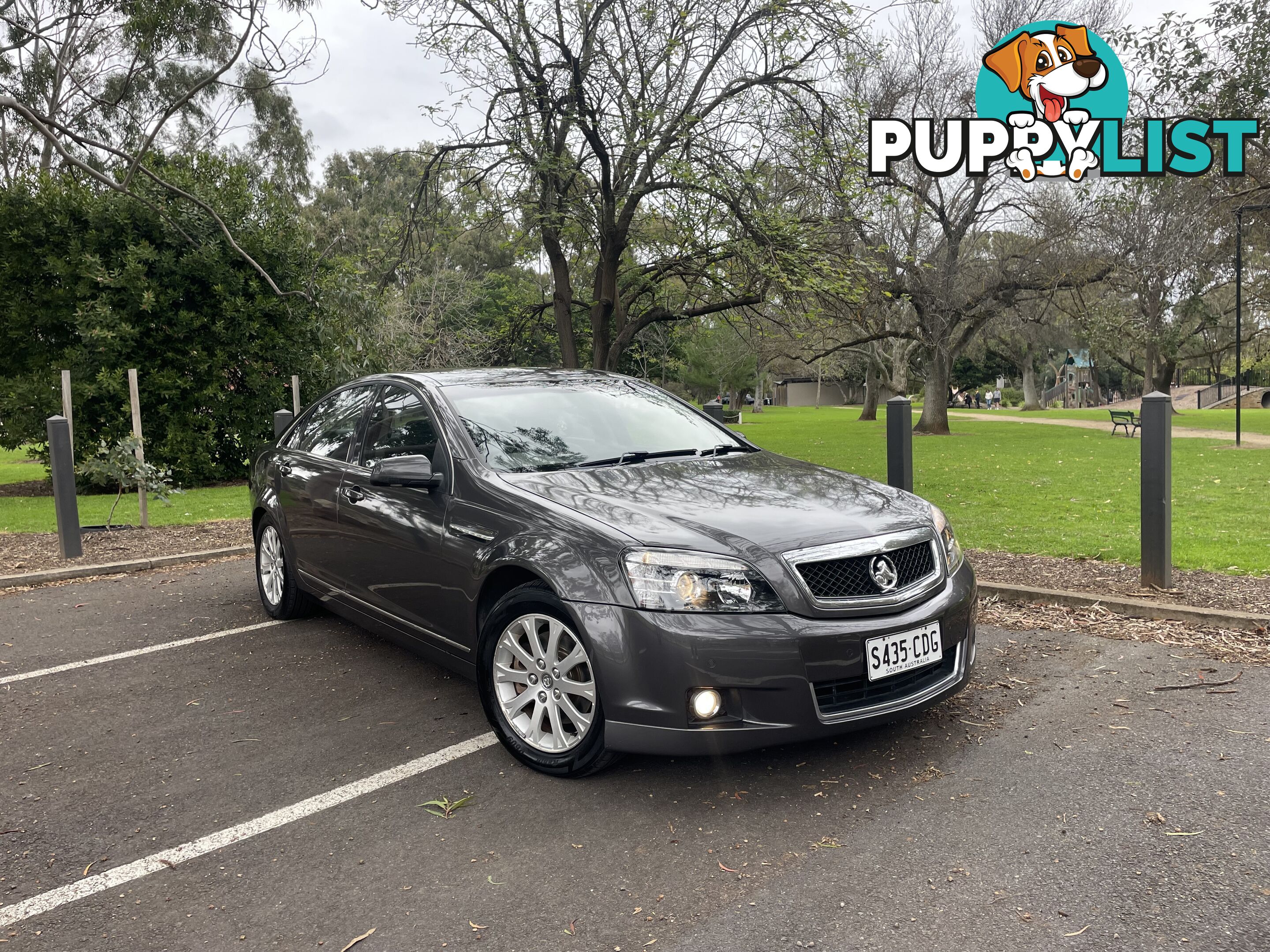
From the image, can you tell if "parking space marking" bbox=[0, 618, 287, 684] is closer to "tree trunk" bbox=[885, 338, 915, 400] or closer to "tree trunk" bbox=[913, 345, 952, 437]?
"tree trunk" bbox=[913, 345, 952, 437]

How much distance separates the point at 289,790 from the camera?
358 cm

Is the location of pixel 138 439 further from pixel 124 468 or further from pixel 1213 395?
pixel 1213 395

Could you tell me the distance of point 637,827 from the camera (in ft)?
10.5

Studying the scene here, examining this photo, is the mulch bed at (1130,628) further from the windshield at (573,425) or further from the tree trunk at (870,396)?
the tree trunk at (870,396)

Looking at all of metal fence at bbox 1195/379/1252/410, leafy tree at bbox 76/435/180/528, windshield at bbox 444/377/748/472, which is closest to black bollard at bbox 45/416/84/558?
leafy tree at bbox 76/435/180/528

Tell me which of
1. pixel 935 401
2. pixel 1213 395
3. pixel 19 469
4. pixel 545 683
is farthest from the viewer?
pixel 1213 395

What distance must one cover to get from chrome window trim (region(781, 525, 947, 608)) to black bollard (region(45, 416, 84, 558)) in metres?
7.16

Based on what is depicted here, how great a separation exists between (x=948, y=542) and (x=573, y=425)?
184 centimetres

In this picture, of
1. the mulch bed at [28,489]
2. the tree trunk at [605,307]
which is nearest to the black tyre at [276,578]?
the mulch bed at [28,489]

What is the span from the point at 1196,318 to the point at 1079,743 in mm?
46217

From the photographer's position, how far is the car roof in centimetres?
500

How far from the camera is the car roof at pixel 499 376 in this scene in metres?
5.00

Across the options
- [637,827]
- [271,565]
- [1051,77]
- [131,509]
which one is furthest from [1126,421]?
[637,827]

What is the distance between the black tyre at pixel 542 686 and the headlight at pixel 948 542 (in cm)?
158
